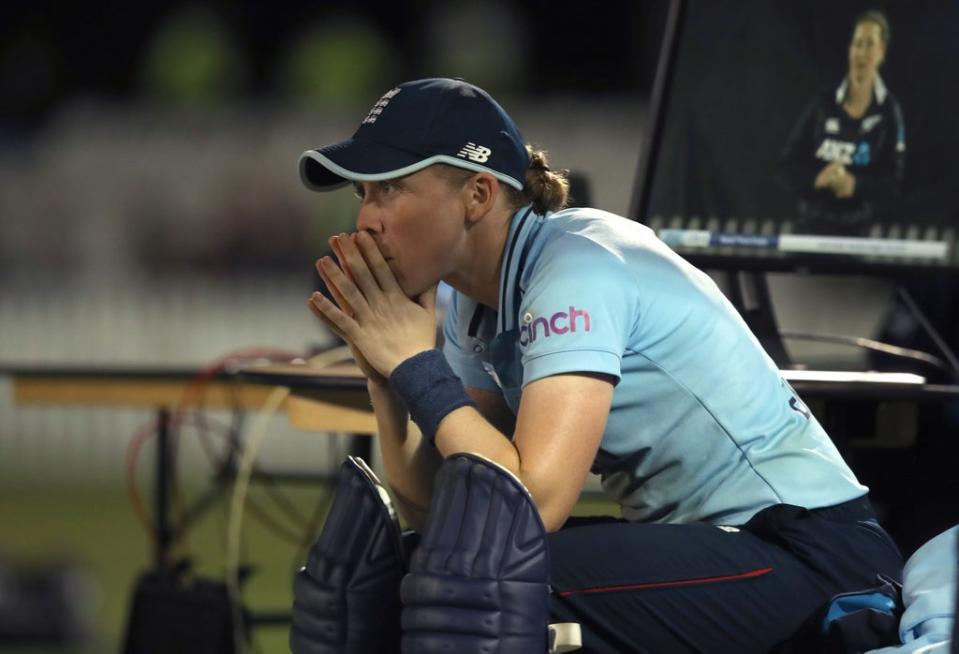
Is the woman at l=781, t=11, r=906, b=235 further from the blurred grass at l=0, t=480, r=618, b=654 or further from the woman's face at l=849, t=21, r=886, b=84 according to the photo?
the blurred grass at l=0, t=480, r=618, b=654

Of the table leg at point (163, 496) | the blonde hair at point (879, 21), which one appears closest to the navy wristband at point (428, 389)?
the blonde hair at point (879, 21)

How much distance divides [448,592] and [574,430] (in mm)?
235

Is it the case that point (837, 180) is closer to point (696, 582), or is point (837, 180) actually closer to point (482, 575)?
point (696, 582)

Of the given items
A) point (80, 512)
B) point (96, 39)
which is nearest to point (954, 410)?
point (80, 512)

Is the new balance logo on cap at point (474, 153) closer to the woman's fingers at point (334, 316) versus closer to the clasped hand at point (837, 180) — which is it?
the woman's fingers at point (334, 316)

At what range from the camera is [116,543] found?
17.4 ft

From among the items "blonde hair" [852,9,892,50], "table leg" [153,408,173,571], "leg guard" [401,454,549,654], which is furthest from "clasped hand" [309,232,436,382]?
"table leg" [153,408,173,571]

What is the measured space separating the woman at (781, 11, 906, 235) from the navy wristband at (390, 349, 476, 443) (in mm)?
1008

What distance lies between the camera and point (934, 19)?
96.3 inches

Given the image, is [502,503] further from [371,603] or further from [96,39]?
[96,39]

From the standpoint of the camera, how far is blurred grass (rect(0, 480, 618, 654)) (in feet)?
13.0

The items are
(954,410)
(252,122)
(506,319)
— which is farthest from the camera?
(252,122)

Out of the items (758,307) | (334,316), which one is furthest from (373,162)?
(758,307)

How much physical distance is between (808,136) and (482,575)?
126cm
